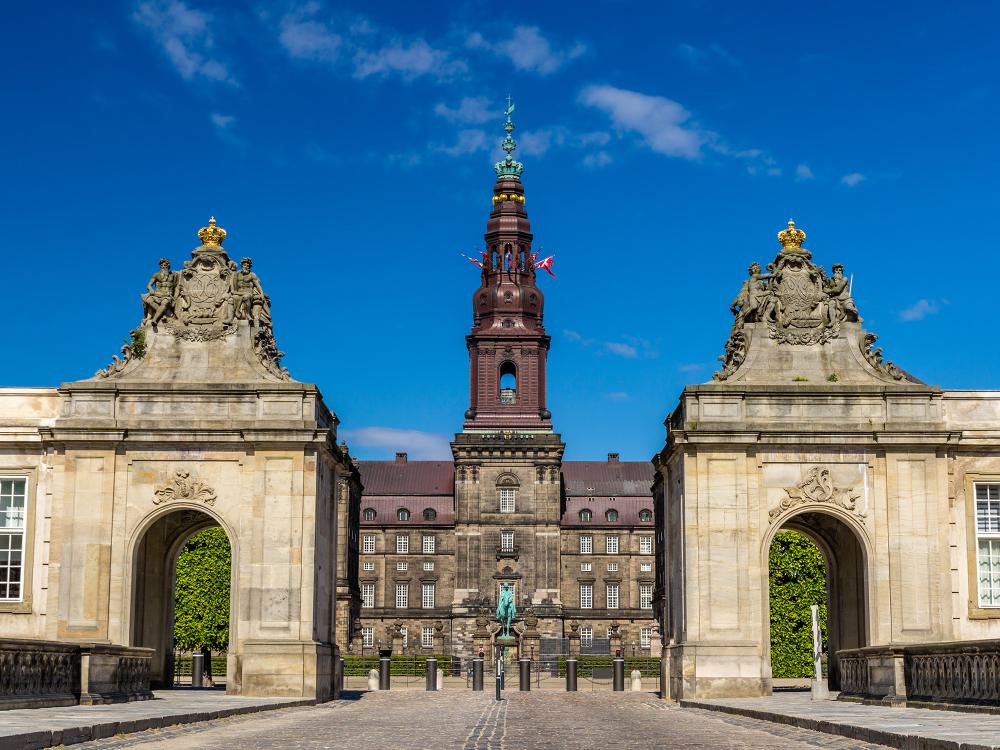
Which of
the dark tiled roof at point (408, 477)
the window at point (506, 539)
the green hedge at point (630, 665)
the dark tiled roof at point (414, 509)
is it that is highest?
the dark tiled roof at point (408, 477)

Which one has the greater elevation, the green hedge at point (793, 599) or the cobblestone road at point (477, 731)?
the green hedge at point (793, 599)

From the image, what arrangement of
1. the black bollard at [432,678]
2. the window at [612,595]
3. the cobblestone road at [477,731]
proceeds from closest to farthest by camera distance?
the cobblestone road at [477,731] → the black bollard at [432,678] → the window at [612,595]

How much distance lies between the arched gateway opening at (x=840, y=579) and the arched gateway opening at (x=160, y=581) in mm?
17104

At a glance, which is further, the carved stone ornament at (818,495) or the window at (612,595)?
the window at (612,595)

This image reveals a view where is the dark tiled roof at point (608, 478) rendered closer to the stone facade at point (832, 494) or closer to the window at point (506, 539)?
the window at point (506, 539)

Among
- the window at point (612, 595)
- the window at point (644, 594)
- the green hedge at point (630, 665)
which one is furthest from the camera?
the window at point (644, 594)

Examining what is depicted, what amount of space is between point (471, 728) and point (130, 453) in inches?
694

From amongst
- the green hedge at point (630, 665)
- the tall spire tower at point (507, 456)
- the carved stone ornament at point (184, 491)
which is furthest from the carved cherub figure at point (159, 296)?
the tall spire tower at point (507, 456)

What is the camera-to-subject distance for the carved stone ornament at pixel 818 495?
136ft

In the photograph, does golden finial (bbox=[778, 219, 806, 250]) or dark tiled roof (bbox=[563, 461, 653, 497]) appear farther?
dark tiled roof (bbox=[563, 461, 653, 497])

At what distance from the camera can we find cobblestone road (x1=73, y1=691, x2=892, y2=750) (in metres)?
21.8

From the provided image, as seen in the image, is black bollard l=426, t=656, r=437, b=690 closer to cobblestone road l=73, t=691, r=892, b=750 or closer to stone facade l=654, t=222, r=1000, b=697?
stone facade l=654, t=222, r=1000, b=697

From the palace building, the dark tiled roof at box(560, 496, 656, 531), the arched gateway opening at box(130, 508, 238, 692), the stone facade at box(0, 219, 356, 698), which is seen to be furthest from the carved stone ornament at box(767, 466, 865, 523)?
the dark tiled roof at box(560, 496, 656, 531)

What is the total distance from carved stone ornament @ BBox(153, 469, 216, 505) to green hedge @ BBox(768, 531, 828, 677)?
116 ft
